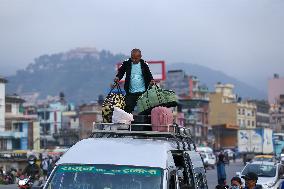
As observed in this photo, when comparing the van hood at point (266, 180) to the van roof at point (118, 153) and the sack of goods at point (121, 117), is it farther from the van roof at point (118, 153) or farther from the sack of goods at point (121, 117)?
the van roof at point (118, 153)

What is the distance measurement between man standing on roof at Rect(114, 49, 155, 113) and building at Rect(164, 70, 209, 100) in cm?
14706

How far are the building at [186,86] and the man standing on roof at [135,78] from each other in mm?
147063

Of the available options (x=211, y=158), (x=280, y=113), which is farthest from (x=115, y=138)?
(x=280, y=113)

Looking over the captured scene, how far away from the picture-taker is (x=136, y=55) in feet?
37.7

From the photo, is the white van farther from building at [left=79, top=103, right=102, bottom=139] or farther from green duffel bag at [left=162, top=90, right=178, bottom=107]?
building at [left=79, top=103, right=102, bottom=139]

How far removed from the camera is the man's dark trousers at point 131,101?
1151 centimetres

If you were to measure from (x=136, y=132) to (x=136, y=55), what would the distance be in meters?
1.96

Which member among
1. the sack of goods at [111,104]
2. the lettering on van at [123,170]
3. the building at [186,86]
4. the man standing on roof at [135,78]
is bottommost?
the lettering on van at [123,170]

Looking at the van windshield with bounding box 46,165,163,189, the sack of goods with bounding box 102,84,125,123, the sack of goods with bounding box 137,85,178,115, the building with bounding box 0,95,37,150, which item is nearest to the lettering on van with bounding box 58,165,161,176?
the van windshield with bounding box 46,165,163,189

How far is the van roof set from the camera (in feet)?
29.2

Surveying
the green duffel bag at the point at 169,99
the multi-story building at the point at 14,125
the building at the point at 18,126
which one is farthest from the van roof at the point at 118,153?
the building at the point at 18,126

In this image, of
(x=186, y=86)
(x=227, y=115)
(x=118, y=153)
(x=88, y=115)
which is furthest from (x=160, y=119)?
(x=227, y=115)

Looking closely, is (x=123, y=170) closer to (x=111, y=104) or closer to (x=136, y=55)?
(x=111, y=104)

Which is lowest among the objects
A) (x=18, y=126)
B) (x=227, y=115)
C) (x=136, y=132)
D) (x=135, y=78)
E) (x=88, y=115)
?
(x=136, y=132)
